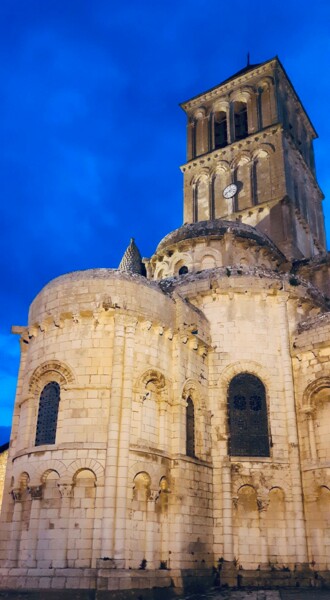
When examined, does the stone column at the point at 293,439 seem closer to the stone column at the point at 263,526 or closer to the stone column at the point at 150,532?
the stone column at the point at 263,526

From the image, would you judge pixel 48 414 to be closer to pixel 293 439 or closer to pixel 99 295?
pixel 99 295

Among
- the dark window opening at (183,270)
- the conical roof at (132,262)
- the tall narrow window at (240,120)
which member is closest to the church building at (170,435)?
the dark window opening at (183,270)

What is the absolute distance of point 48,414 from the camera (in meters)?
15.9

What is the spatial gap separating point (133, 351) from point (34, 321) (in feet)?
11.9

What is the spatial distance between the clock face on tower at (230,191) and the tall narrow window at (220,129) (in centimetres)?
524

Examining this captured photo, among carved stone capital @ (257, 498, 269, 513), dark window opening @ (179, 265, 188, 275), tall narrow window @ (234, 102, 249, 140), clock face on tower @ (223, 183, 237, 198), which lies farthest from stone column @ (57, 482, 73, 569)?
tall narrow window @ (234, 102, 249, 140)

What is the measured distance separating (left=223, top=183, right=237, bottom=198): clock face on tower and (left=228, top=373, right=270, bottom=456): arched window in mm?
20915

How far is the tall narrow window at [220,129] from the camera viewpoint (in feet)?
138

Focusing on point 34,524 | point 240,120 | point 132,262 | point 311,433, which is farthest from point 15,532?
point 240,120

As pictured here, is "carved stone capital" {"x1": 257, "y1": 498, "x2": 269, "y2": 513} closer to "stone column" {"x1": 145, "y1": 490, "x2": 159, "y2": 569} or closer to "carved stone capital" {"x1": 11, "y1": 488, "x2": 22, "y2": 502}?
"stone column" {"x1": 145, "y1": 490, "x2": 159, "y2": 569}

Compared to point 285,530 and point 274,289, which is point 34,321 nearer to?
point 274,289

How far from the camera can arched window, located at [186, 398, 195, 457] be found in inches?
679

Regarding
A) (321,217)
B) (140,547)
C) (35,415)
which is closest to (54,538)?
(140,547)

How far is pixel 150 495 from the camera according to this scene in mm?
14984
